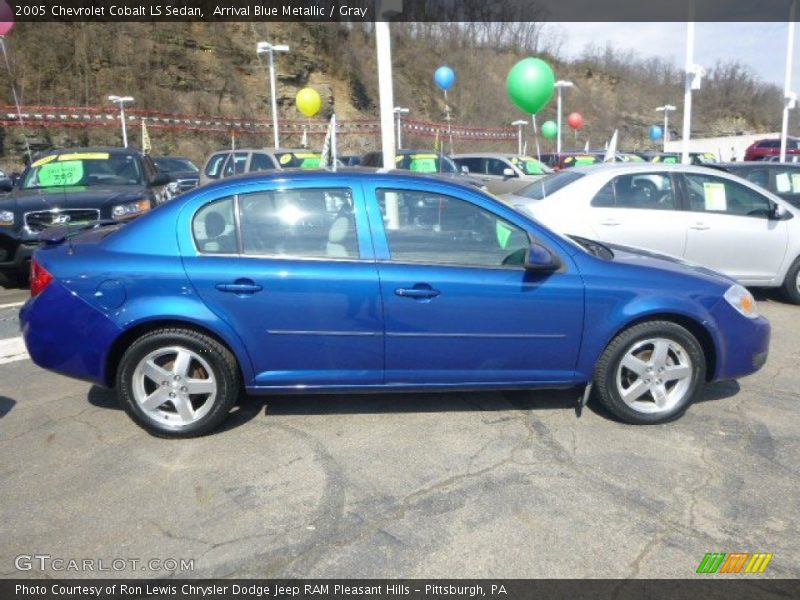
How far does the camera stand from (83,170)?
8922mm

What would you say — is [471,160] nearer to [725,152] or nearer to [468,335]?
[468,335]

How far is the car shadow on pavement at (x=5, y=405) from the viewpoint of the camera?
4332 mm

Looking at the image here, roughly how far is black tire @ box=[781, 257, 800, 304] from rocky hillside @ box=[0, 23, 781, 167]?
95.6 ft

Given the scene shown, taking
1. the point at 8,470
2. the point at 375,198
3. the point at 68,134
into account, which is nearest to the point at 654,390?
the point at 375,198

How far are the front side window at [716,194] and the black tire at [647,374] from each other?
3468 mm

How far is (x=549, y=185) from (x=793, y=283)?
296 centimetres

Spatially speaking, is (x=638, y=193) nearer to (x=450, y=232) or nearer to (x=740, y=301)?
(x=740, y=301)

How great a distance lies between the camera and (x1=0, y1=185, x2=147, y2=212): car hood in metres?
7.68

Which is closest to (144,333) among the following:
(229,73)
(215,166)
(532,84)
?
(215,166)

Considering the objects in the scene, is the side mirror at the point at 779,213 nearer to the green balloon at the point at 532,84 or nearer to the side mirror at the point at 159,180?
the green balloon at the point at 532,84

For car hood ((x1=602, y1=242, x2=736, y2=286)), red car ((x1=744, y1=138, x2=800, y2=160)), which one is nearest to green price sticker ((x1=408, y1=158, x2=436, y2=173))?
car hood ((x1=602, y1=242, x2=736, y2=286))

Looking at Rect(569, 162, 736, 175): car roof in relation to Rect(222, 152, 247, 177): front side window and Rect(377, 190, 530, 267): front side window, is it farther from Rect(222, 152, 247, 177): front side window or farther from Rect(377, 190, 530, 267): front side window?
Rect(222, 152, 247, 177): front side window

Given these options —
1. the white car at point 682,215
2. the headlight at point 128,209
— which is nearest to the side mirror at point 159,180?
the headlight at point 128,209

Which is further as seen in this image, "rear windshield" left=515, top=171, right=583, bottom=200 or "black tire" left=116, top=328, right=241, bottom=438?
"rear windshield" left=515, top=171, right=583, bottom=200
